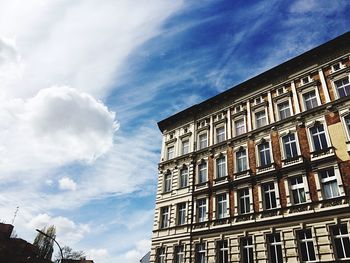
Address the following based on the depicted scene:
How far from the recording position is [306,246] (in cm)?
1733

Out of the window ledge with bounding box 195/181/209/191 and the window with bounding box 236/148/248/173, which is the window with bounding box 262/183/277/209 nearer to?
the window with bounding box 236/148/248/173

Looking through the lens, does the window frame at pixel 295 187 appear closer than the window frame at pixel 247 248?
Yes

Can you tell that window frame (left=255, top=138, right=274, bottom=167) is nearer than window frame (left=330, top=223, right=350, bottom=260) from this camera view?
No

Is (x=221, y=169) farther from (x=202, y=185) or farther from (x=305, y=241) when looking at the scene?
(x=305, y=241)

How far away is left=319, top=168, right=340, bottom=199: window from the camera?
17.7 meters

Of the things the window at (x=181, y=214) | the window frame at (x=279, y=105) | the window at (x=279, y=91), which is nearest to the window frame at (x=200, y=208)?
the window at (x=181, y=214)

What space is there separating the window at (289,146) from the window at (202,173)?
7429 millimetres

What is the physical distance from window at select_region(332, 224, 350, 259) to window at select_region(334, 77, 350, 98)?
9.18m

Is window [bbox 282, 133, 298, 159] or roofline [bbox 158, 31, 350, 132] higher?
roofline [bbox 158, 31, 350, 132]

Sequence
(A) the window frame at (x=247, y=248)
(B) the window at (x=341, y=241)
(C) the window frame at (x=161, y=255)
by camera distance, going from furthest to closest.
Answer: (C) the window frame at (x=161, y=255), (A) the window frame at (x=247, y=248), (B) the window at (x=341, y=241)

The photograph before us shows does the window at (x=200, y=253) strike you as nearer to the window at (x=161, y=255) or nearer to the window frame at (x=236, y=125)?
the window at (x=161, y=255)

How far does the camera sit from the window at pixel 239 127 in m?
25.1

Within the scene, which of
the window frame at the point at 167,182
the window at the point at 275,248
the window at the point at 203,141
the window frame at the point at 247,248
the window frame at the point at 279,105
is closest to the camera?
the window at the point at 275,248

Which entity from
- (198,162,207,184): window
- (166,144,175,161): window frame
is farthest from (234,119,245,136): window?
(166,144,175,161): window frame
